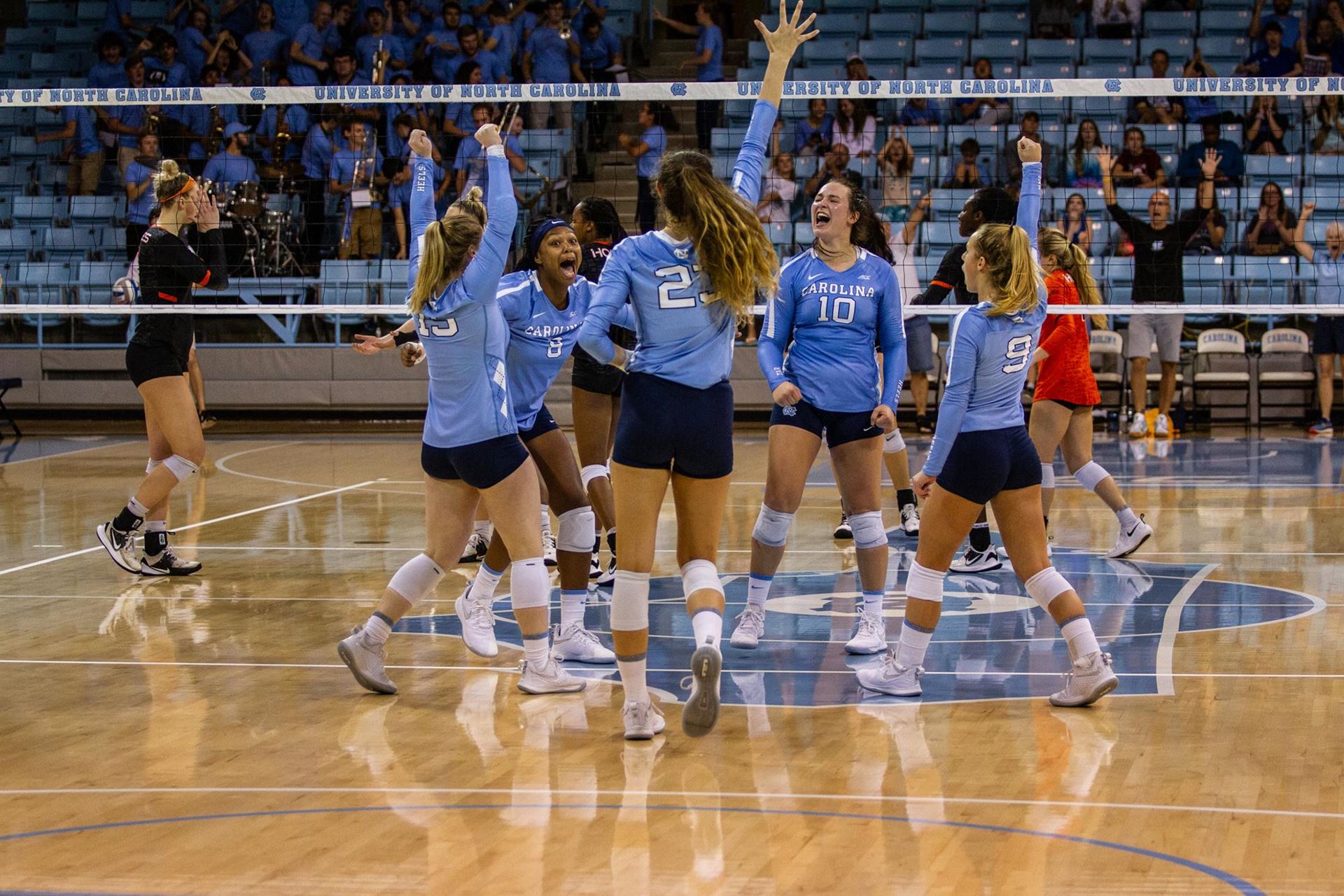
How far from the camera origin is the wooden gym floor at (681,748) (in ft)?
12.7

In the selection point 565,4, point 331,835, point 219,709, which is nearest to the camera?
point 331,835

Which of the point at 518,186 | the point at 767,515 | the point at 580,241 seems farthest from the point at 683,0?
the point at 767,515

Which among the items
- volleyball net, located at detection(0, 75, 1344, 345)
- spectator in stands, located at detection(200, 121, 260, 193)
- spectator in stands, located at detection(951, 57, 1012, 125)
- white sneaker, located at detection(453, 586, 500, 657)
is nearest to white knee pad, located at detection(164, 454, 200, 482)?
white sneaker, located at detection(453, 586, 500, 657)

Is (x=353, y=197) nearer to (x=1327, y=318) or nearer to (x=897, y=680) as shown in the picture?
(x=1327, y=318)

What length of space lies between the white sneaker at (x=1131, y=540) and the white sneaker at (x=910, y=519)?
1238mm

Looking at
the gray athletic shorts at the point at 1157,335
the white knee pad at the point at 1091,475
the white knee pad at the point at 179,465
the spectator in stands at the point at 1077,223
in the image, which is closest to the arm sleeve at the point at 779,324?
the white knee pad at the point at 1091,475

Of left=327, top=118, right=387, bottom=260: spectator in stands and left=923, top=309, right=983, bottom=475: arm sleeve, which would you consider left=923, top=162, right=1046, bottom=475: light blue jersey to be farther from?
left=327, top=118, right=387, bottom=260: spectator in stands

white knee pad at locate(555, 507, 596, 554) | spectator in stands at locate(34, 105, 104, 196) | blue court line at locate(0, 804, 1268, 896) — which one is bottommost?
blue court line at locate(0, 804, 1268, 896)

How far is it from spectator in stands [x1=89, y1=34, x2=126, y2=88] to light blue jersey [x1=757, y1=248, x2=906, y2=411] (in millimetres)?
14992

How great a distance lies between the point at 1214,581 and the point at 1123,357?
8.61m

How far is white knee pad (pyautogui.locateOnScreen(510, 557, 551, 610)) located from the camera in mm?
5441

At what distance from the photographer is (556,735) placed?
16.8 ft

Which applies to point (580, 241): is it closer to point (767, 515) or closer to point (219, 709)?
point (767, 515)

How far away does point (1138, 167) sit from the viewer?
15656 mm
